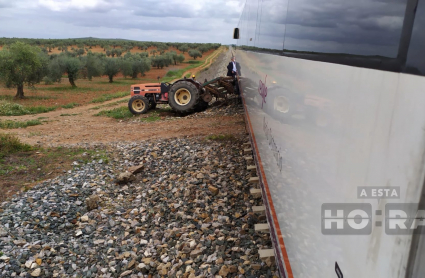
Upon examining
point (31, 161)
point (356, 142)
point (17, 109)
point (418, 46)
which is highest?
point (418, 46)

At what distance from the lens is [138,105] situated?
45.8 ft

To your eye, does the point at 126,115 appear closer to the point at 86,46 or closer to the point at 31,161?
the point at 31,161

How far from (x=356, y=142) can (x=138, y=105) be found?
43.4 feet

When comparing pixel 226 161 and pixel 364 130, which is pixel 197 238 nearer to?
pixel 226 161

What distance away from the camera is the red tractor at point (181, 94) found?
12.4m

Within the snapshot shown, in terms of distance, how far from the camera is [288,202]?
2539 mm

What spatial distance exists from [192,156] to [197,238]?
2963mm

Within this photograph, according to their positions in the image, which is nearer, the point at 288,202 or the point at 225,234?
the point at 288,202

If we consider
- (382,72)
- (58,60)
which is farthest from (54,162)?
(58,60)

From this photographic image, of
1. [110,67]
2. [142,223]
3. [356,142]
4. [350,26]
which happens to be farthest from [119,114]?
[110,67]

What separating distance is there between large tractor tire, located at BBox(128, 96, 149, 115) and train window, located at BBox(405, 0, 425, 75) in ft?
43.1

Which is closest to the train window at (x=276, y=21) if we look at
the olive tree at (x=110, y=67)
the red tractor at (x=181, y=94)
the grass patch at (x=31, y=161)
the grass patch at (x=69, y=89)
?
the grass patch at (x=31, y=161)

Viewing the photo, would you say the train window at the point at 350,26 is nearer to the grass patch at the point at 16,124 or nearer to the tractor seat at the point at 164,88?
the tractor seat at the point at 164,88

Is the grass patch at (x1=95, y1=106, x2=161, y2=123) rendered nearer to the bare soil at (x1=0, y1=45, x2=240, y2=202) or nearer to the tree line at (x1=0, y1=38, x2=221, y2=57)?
the bare soil at (x1=0, y1=45, x2=240, y2=202)
